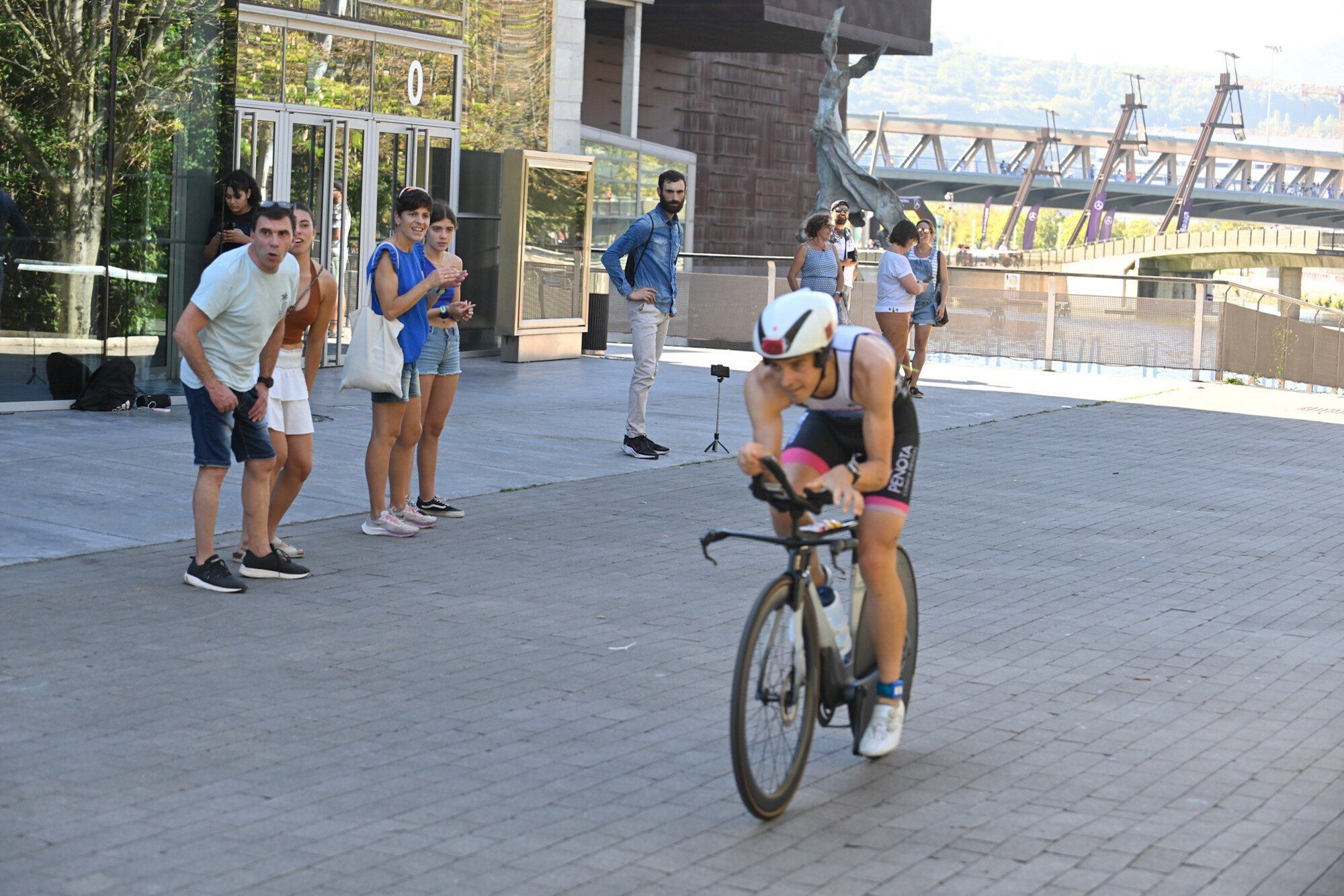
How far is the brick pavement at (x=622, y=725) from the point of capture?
468 centimetres

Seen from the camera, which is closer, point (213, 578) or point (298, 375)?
point (213, 578)

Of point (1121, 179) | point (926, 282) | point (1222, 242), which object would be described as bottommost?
point (926, 282)

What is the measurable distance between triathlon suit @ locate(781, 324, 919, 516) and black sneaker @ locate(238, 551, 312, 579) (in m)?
3.55

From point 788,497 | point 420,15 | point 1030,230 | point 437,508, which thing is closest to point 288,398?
point 437,508

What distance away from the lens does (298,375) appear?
846 cm

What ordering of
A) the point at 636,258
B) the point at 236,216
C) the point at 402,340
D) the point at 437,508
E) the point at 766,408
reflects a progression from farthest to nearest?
the point at 636,258 → the point at 236,216 → the point at 437,508 → the point at 402,340 → the point at 766,408

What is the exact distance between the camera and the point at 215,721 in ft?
19.1

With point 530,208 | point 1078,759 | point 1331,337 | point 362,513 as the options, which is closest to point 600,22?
point 530,208

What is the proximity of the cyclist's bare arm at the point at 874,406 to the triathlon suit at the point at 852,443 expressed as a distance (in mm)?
138

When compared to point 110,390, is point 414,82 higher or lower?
higher

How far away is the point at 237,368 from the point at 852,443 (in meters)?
3.55

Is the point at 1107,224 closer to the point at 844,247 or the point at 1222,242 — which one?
the point at 1222,242

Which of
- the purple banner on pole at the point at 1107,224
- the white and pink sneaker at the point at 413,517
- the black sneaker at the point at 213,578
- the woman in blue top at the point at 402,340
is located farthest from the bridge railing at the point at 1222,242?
the black sneaker at the point at 213,578

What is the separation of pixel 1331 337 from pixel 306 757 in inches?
783
